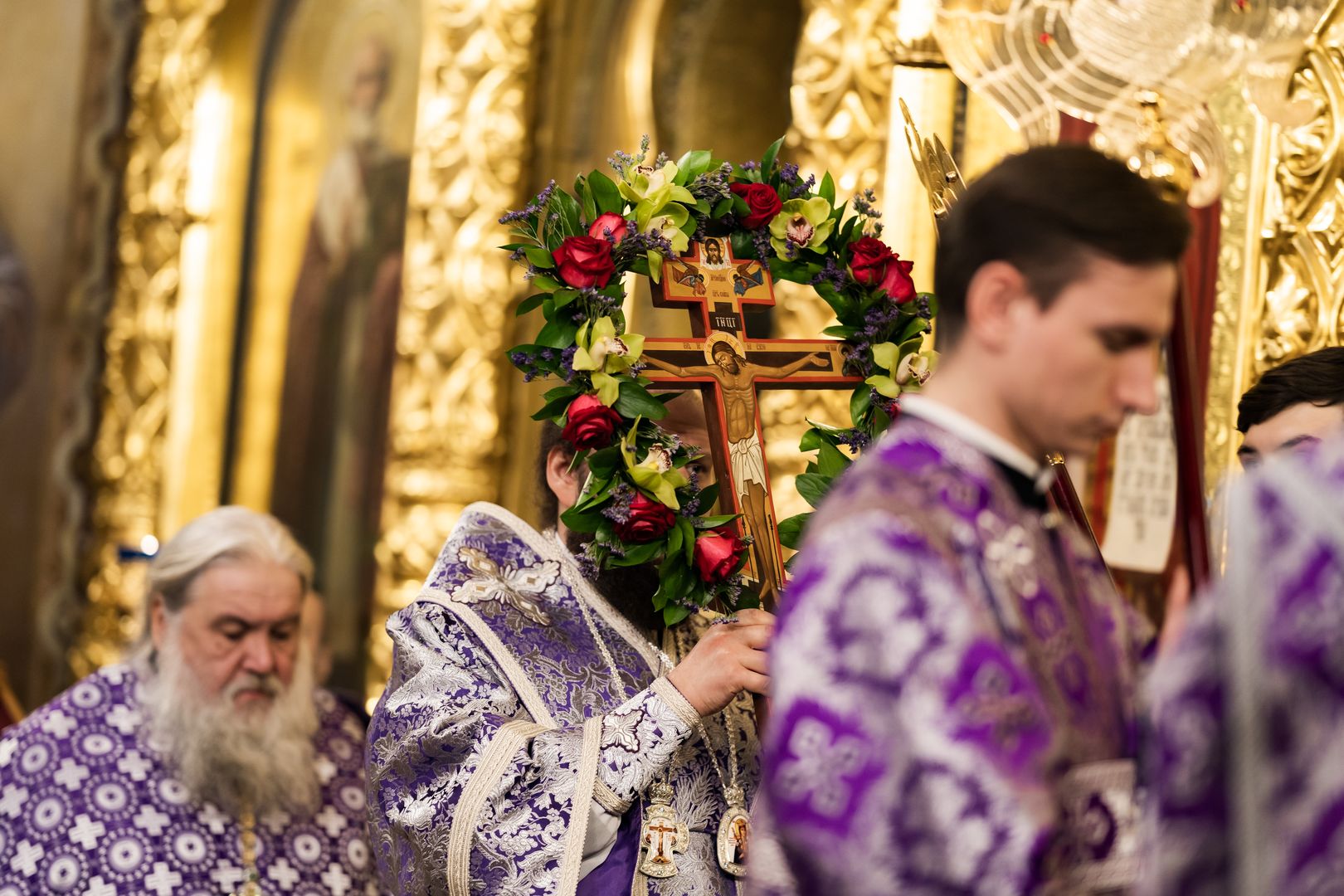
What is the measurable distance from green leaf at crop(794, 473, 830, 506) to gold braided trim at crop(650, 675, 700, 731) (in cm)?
34

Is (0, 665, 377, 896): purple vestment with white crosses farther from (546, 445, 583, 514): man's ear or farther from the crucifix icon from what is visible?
the crucifix icon

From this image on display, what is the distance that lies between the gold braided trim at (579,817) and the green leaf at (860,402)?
0.60 meters

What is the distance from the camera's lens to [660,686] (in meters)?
2.51

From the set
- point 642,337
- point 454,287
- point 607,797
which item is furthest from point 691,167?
point 454,287

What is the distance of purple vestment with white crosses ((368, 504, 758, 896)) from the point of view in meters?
2.53

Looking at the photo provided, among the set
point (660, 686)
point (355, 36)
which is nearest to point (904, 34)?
point (660, 686)

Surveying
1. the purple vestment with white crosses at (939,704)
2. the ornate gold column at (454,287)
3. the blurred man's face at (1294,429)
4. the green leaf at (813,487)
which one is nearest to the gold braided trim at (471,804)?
the green leaf at (813,487)

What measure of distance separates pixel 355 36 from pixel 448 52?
1.02 metres

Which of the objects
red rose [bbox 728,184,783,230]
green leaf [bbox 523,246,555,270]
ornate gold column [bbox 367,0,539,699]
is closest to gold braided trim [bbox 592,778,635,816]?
green leaf [bbox 523,246,555,270]

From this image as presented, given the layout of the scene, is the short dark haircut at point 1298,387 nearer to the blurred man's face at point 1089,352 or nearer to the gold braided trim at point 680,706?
the gold braided trim at point 680,706

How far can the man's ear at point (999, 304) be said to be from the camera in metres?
1.47

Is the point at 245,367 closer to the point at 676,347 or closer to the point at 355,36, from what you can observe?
the point at 355,36

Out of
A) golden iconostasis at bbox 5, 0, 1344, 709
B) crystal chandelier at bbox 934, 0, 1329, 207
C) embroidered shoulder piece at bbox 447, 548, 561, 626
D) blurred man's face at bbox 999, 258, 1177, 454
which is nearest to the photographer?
blurred man's face at bbox 999, 258, 1177, 454

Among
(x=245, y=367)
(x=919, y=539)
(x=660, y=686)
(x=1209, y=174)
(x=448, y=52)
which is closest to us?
(x=919, y=539)
